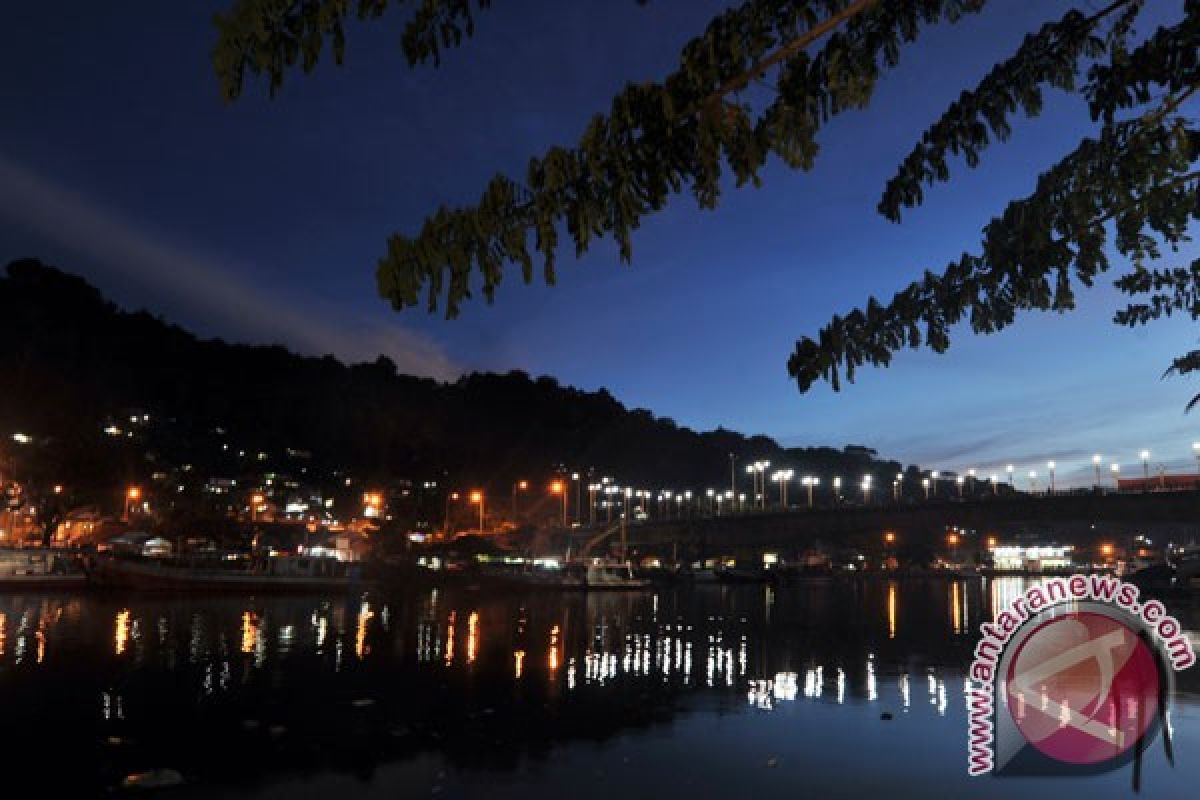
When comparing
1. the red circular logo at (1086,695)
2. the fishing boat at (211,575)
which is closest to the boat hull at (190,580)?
the fishing boat at (211,575)

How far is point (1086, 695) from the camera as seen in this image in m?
18.7

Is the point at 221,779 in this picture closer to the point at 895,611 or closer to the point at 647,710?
the point at 647,710

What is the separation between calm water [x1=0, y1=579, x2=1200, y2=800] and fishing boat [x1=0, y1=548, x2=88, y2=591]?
2042 cm

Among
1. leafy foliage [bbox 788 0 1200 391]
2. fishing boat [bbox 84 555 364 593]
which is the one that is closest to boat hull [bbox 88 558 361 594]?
fishing boat [bbox 84 555 364 593]

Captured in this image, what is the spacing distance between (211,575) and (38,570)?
13546 mm

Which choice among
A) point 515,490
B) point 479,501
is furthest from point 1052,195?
point 515,490

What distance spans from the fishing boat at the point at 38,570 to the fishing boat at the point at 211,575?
141cm

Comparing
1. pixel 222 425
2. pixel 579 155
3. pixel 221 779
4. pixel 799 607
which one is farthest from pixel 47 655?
pixel 222 425

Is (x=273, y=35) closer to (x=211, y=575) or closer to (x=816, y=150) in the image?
(x=816, y=150)

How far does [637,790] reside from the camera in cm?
1394

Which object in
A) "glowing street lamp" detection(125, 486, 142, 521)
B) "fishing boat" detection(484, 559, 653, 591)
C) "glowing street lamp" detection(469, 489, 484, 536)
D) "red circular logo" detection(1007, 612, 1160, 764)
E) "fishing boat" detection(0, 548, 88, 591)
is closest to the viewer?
"red circular logo" detection(1007, 612, 1160, 764)

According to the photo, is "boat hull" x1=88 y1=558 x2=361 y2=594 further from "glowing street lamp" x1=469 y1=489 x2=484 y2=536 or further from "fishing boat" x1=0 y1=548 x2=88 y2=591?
"glowing street lamp" x1=469 y1=489 x2=484 y2=536

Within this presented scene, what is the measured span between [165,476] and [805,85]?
121975mm

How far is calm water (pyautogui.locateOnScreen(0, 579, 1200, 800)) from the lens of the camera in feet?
46.6
